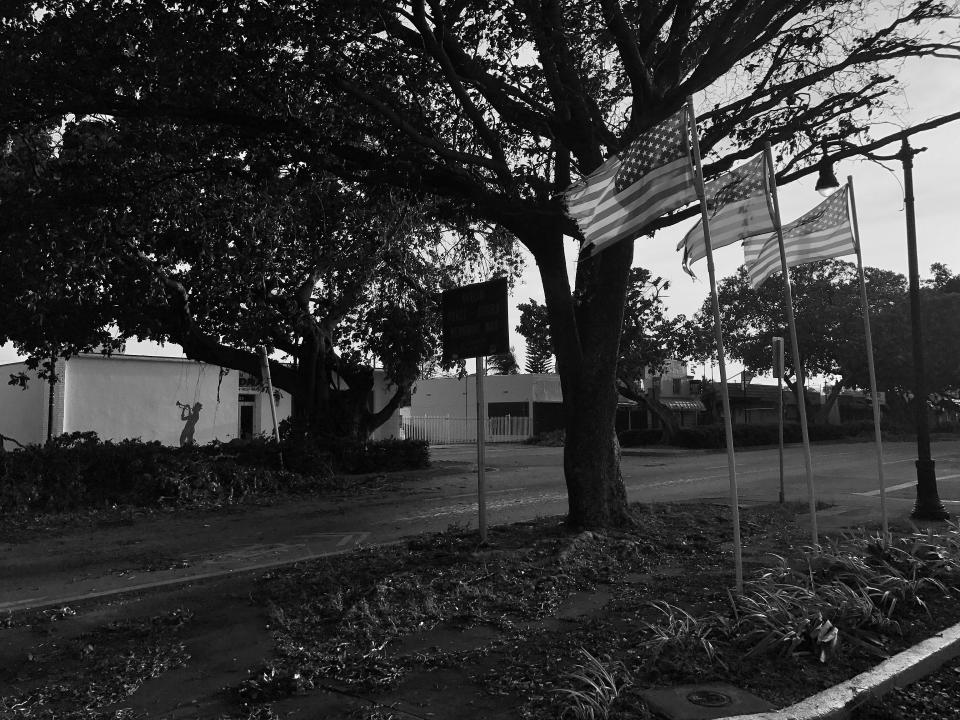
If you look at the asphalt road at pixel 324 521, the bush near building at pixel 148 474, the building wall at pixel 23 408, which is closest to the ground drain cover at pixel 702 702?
the asphalt road at pixel 324 521

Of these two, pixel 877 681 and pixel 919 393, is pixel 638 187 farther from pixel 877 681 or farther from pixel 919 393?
pixel 919 393

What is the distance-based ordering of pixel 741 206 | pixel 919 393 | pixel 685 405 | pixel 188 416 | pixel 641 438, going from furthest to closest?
pixel 685 405
pixel 641 438
pixel 188 416
pixel 919 393
pixel 741 206

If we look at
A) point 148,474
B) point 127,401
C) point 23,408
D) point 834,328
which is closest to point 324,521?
point 148,474

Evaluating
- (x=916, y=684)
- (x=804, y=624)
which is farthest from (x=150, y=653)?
(x=916, y=684)

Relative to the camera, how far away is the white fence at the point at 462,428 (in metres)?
43.5

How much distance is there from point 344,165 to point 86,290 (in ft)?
21.9

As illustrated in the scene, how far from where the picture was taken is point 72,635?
19.2ft

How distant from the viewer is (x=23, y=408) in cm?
2853

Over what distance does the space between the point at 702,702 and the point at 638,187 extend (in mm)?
4305

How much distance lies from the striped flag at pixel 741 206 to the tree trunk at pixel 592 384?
121 cm

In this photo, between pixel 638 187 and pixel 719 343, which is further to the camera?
pixel 638 187

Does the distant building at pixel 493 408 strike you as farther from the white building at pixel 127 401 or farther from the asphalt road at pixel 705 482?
the asphalt road at pixel 705 482

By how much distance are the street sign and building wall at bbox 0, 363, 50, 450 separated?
74.0ft

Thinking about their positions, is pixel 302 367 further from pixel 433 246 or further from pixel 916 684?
pixel 916 684
